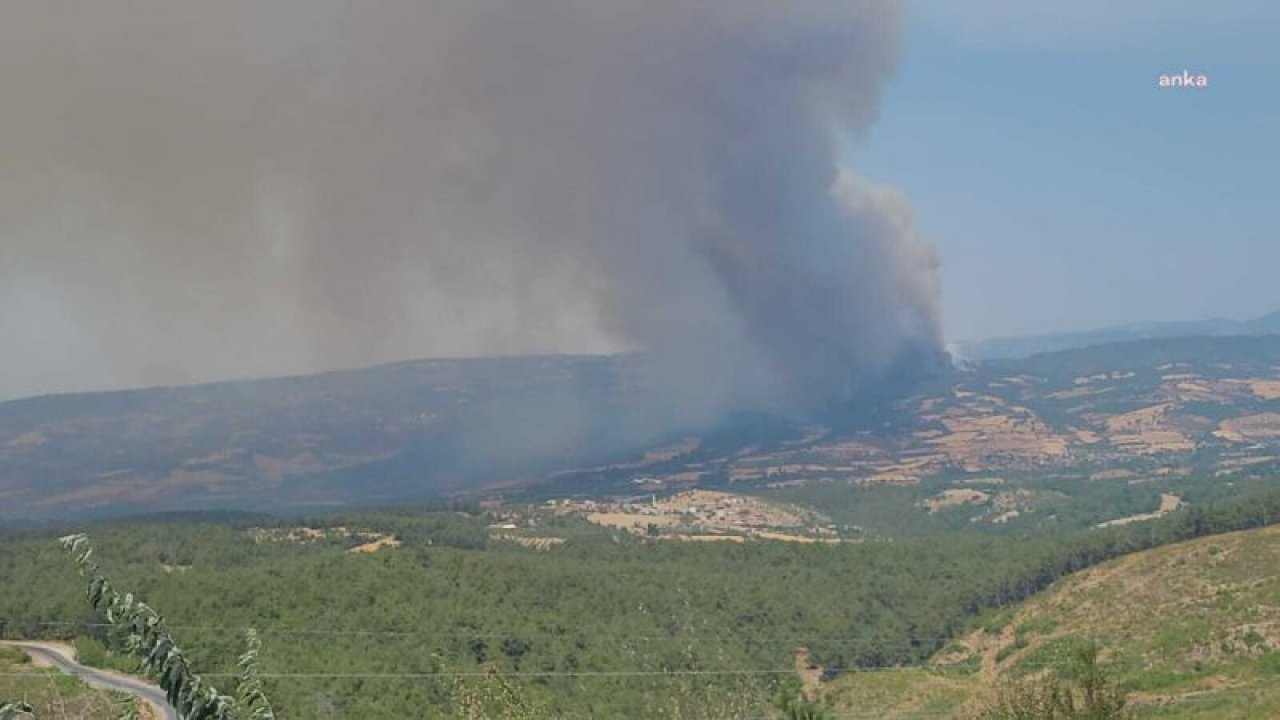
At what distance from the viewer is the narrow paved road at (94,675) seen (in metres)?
30.1

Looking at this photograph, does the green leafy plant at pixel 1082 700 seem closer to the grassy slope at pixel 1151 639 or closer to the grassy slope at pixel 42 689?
the grassy slope at pixel 1151 639

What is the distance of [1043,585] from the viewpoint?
2339 inches

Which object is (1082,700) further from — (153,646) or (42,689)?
(42,689)

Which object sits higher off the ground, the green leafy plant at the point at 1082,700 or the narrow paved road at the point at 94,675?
the green leafy plant at the point at 1082,700

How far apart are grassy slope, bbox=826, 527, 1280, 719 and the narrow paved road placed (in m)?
24.4

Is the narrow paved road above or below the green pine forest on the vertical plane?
above

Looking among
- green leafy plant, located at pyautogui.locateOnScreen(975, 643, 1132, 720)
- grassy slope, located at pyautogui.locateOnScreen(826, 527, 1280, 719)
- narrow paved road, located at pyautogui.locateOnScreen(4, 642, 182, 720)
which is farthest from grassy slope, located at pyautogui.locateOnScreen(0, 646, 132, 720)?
grassy slope, located at pyautogui.locateOnScreen(826, 527, 1280, 719)

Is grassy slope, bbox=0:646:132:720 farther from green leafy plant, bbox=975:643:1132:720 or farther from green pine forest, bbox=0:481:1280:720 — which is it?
green leafy plant, bbox=975:643:1132:720

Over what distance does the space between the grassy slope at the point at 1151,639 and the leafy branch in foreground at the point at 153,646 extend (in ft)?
92.7

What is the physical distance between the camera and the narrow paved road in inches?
1186

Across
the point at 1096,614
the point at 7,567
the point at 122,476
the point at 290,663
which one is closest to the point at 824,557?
the point at 1096,614

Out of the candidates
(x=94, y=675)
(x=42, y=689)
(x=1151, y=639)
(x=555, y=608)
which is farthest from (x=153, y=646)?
(x=555, y=608)

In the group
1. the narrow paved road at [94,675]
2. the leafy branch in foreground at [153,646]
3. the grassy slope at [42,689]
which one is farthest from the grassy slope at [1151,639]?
the leafy branch in foreground at [153,646]

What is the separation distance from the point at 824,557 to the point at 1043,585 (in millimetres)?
14859
